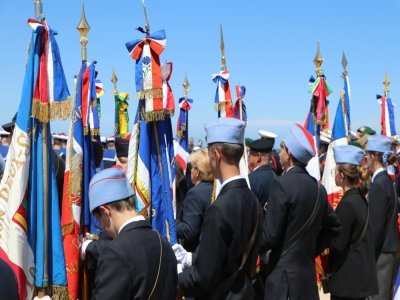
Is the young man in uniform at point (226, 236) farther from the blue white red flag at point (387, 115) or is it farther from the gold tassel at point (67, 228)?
Result: the blue white red flag at point (387, 115)

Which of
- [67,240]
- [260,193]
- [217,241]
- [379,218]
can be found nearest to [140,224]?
[217,241]

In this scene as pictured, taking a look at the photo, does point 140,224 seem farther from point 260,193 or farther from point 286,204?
point 260,193

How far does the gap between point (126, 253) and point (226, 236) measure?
89cm

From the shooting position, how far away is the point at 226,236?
3.35 meters

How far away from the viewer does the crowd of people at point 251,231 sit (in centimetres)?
277

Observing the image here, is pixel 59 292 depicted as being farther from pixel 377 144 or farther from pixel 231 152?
pixel 377 144

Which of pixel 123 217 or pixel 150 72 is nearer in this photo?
pixel 123 217

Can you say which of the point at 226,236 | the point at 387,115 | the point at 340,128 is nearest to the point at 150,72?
the point at 226,236

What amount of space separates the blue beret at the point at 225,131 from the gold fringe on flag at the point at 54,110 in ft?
4.64

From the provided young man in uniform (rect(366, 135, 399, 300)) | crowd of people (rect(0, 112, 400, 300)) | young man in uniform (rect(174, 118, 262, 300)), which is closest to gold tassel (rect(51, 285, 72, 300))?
crowd of people (rect(0, 112, 400, 300))

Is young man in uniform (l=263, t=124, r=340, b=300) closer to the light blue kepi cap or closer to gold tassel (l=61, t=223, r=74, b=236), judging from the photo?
the light blue kepi cap

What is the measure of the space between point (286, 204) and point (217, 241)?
3.79 ft

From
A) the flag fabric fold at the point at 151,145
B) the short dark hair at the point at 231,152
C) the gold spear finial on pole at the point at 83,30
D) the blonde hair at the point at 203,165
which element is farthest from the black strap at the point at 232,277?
the gold spear finial on pole at the point at 83,30

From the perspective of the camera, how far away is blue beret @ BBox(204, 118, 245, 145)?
144 inches
